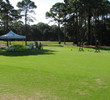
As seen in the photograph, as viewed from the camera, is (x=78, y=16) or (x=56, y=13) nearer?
(x=78, y=16)

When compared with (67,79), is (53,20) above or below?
above

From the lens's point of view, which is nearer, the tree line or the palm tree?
the tree line

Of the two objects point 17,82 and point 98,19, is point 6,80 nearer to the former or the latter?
point 17,82

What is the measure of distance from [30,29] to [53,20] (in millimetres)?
28209

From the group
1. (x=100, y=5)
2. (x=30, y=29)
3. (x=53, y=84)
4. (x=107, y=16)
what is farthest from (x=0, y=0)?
(x=30, y=29)

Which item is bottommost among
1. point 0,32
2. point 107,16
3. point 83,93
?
point 83,93

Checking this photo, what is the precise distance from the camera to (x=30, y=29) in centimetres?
7869

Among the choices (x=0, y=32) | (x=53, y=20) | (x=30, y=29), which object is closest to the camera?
(x=53, y=20)

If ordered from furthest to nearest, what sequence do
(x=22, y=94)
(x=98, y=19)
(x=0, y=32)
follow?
(x=0, y=32), (x=98, y=19), (x=22, y=94)

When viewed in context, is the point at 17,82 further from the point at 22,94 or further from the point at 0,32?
the point at 0,32

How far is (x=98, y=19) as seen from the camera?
48469mm

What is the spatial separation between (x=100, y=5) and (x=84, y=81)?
3570 cm

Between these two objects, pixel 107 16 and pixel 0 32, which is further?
pixel 0 32

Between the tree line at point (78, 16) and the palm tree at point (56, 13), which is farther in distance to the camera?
the palm tree at point (56, 13)
